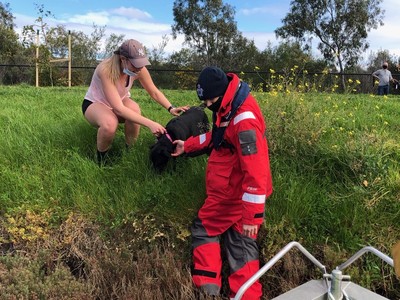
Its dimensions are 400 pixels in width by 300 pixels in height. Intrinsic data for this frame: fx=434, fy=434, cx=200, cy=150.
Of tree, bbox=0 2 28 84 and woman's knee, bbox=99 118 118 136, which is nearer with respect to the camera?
woman's knee, bbox=99 118 118 136

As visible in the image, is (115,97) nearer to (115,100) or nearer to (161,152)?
(115,100)

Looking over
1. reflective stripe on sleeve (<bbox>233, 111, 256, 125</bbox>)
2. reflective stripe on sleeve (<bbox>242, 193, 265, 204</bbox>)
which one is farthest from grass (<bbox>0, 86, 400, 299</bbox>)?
reflective stripe on sleeve (<bbox>233, 111, 256, 125</bbox>)

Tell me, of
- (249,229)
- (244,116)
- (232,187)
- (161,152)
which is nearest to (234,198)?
(232,187)

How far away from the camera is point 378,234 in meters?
3.03

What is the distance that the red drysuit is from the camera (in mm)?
2682

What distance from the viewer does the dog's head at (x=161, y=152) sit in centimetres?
354

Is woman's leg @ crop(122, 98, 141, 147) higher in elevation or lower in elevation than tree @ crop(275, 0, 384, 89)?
lower

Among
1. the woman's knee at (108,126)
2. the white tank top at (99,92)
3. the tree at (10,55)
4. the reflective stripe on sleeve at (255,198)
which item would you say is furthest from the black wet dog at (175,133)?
the tree at (10,55)

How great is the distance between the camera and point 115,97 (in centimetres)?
396

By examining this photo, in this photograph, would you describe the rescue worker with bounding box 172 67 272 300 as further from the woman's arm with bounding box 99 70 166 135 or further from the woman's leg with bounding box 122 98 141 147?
the woman's leg with bounding box 122 98 141 147

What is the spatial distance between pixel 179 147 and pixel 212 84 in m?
0.85

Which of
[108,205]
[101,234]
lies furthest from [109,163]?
[101,234]

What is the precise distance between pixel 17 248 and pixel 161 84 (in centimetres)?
2002

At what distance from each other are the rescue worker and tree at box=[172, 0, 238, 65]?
3276 cm
